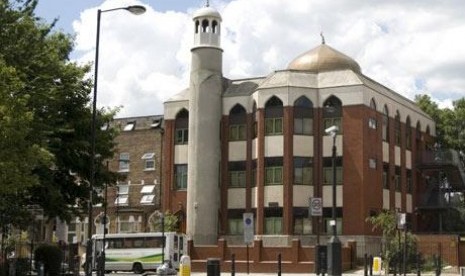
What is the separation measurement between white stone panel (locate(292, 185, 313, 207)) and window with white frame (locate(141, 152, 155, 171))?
15691mm

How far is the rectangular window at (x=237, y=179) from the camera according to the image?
181 feet

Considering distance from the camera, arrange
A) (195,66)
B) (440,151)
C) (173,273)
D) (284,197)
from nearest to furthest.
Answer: (173,273)
(284,197)
(195,66)
(440,151)

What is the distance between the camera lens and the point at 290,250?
1884 inches

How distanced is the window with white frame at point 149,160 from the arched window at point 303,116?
15.7m

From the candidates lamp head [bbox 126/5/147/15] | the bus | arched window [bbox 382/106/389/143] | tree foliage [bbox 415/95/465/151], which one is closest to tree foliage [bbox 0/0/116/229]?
lamp head [bbox 126/5/147/15]

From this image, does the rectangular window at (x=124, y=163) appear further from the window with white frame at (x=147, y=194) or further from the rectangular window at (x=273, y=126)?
the rectangular window at (x=273, y=126)

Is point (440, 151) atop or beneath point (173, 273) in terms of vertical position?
atop

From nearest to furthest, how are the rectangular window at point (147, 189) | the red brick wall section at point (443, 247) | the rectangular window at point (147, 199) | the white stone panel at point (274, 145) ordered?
the red brick wall section at point (443, 247) < the white stone panel at point (274, 145) < the rectangular window at point (147, 199) < the rectangular window at point (147, 189)

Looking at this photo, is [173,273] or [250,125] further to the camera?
[250,125]

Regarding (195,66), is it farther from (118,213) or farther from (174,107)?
(118,213)

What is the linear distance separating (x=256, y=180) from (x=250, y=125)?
420 centimetres

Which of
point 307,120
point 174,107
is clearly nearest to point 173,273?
point 307,120

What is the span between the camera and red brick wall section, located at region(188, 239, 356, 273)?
155 feet

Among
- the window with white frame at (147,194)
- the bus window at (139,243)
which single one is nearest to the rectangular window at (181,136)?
the window with white frame at (147,194)
